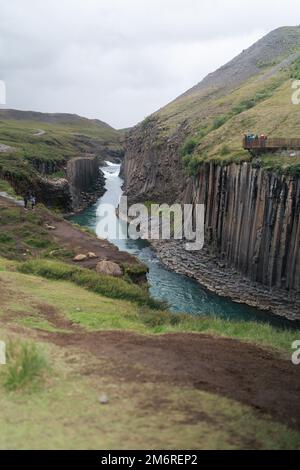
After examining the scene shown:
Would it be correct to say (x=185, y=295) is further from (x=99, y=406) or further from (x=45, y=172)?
(x=45, y=172)

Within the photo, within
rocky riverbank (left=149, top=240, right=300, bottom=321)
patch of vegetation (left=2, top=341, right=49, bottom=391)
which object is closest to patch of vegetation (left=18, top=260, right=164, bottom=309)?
patch of vegetation (left=2, top=341, right=49, bottom=391)

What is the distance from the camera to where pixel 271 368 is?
1235cm

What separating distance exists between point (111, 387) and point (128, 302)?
37.1 ft

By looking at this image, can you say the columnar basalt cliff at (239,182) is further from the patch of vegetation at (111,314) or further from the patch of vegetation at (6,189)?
the patch of vegetation at (6,189)

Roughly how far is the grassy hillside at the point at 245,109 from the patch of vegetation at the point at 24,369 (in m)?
24.5

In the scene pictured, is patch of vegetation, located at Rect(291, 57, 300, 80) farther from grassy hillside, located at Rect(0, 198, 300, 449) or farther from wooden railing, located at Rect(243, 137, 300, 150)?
grassy hillside, located at Rect(0, 198, 300, 449)

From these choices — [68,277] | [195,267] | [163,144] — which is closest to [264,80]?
[163,144]

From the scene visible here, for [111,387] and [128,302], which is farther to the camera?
[128,302]

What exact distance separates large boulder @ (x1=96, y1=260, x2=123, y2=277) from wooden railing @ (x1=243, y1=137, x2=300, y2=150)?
16.2m

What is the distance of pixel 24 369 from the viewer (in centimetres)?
1040

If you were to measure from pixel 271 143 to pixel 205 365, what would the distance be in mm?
27665

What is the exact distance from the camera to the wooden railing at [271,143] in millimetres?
35750

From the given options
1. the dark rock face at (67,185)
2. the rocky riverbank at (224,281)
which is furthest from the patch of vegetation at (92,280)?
the dark rock face at (67,185)
